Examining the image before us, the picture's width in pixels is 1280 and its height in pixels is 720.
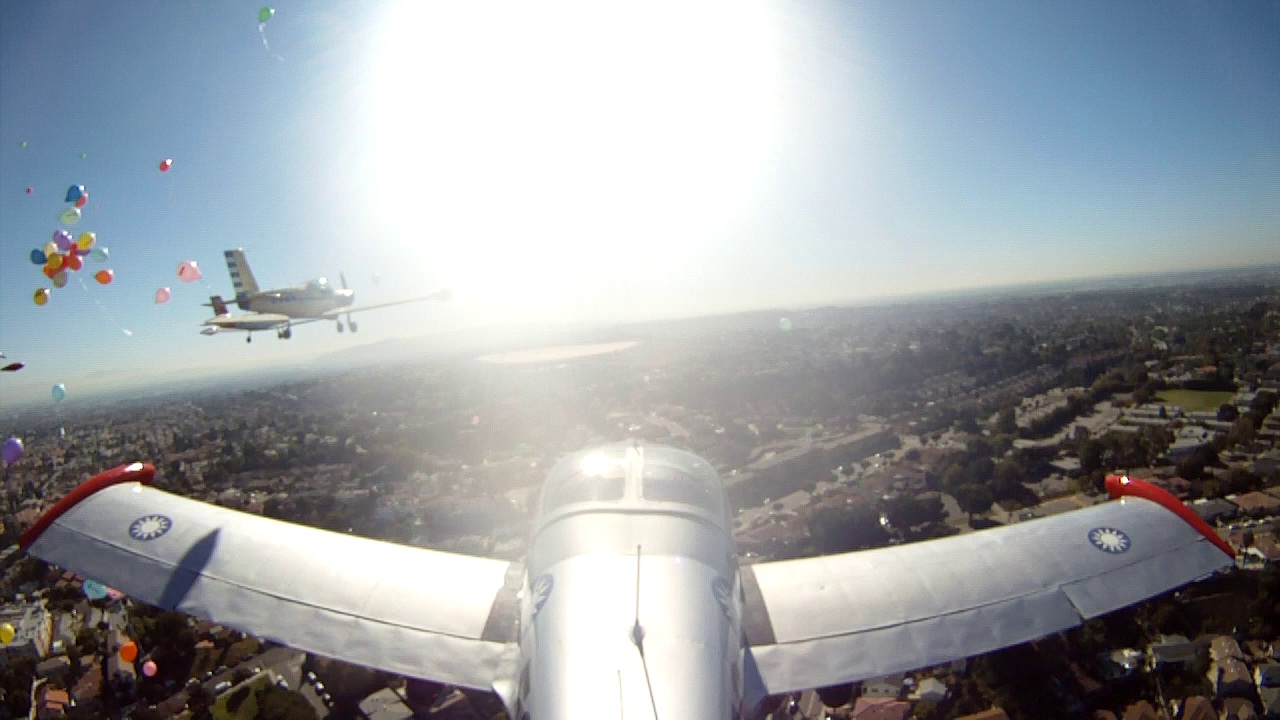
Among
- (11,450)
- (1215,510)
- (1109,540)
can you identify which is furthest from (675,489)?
(1215,510)

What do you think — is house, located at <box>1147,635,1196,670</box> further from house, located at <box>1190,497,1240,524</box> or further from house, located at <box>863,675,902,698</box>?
house, located at <box>1190,497,1240,524</box>

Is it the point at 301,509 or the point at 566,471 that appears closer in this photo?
the point at 566,471

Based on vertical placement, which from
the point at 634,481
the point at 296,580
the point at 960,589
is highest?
the point at 634,481

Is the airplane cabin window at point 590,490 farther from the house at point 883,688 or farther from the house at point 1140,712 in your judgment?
the house at point 1140,712

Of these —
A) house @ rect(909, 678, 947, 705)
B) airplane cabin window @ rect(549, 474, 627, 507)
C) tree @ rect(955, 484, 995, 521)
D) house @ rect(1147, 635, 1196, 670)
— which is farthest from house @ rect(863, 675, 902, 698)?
tree @ rect(955, 484, 995, 521)

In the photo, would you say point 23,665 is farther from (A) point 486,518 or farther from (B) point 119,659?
(A) point 486,518

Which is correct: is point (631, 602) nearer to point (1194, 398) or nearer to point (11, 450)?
point (11, 450)

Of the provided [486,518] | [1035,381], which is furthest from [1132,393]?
[486,518]
